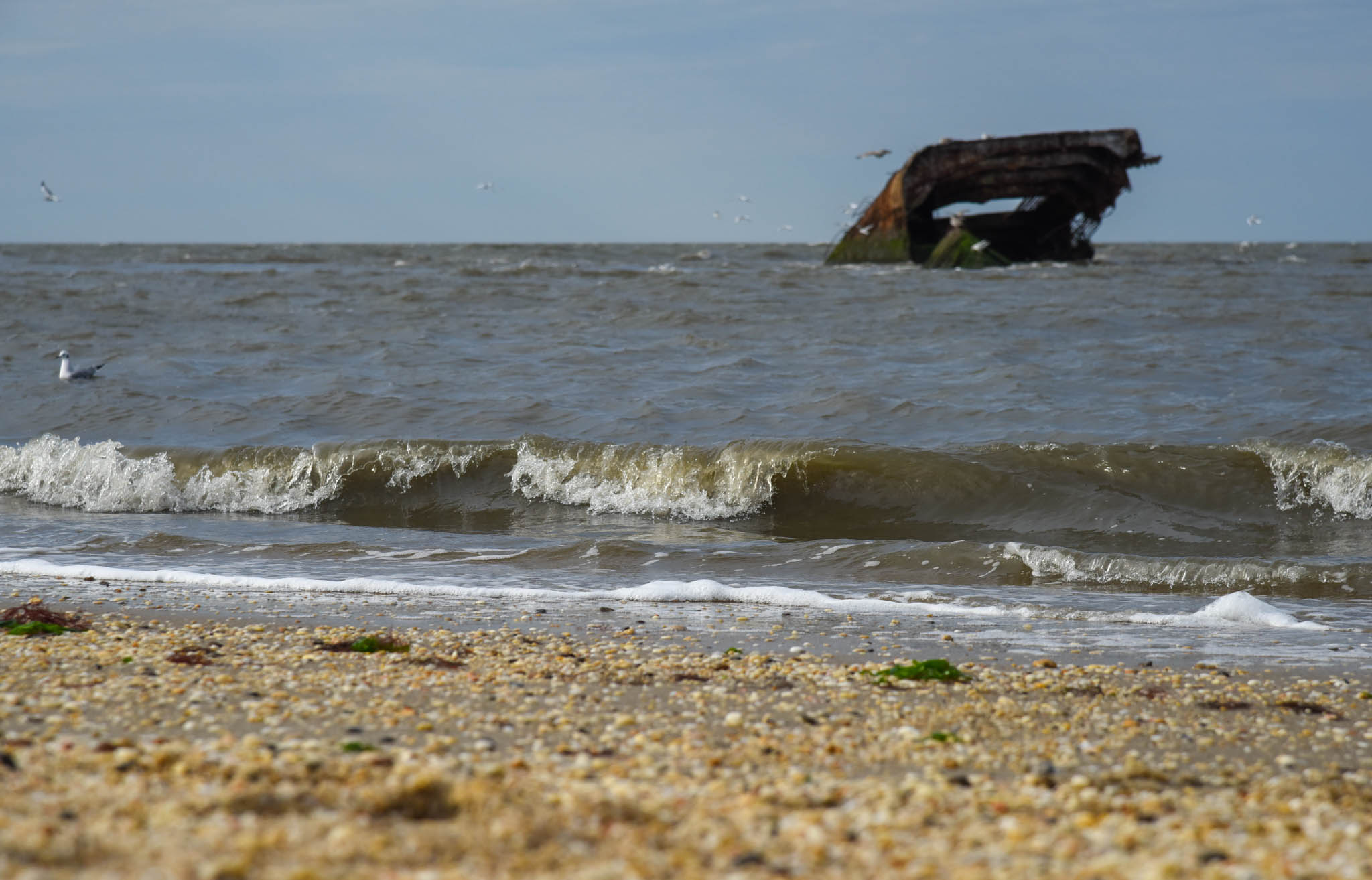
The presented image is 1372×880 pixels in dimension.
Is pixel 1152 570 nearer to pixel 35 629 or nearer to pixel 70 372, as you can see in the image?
pixel 35 629

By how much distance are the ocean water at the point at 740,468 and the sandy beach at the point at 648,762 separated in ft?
4.35

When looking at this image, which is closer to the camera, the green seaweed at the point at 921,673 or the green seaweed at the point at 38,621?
the green seaweed at the point at 921,673

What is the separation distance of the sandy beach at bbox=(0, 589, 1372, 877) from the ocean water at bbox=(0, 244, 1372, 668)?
1.33 metres

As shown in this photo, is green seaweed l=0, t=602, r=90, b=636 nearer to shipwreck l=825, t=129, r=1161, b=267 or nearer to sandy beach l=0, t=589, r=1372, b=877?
sandy beach l=0, t=589, r=1372, b=877

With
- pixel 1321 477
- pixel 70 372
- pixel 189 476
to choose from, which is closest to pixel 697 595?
pixel 1321 477

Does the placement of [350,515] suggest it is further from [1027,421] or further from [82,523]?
[1027,421]

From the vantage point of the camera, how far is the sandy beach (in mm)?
2500

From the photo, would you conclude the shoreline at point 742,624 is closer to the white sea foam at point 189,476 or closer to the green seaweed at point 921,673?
the green seaweed at point 921,673

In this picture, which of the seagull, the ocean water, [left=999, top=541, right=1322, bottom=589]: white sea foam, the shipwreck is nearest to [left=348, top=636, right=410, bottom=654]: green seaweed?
the ocean water

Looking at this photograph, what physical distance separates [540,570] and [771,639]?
2686mm

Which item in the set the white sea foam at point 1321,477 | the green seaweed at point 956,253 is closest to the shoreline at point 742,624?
the white sea foam at point 1321,477

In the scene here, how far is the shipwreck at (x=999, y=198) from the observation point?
3841 centimetres

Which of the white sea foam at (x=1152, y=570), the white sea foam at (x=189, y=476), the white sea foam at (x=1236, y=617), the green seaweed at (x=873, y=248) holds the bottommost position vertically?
the white sea foam at (x=1236, y=617)

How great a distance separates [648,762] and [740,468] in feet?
24.1
